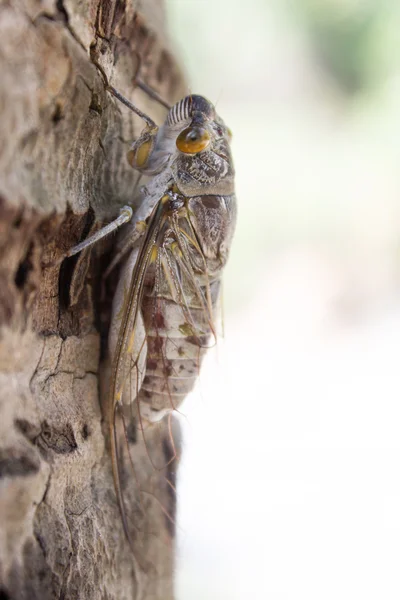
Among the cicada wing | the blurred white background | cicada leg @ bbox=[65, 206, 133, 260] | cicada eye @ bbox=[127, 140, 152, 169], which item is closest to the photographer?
cicada leg @ bbox=[65, 206, 133, 260]

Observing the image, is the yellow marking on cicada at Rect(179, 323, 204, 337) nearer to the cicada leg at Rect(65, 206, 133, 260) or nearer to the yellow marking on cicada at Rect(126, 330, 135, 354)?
the yellow marking on cicada at Rect(126, 330, 135, 354)

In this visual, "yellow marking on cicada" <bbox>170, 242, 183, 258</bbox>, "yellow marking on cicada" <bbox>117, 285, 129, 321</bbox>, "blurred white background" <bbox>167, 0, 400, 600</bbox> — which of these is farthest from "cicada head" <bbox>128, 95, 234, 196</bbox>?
"blurred white background" <bbox>167, 0, 400, 600</bbox>

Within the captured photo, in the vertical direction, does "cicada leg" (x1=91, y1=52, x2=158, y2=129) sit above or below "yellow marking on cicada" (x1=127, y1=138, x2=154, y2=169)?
above

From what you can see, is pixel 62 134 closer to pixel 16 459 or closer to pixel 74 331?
pixel 74 331

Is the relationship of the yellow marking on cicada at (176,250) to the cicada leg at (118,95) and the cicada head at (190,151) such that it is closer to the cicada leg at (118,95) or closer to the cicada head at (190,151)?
the cicada head at (190,151)

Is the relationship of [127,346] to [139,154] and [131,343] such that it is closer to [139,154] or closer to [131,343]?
[131,343]

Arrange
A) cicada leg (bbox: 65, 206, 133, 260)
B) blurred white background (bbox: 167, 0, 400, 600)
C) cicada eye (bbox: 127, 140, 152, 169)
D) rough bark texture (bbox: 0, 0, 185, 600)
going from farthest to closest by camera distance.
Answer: blurred white background (bbox: 167, 0, 400, 600), cicada eye (bbox: 127, 140, 152, 169), cicada leg (bbox: 65, 206, 133, 260), rough bark texture (bbox: 0, 0, 185, 600)

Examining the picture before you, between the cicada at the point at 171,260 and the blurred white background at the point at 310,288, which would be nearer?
the cicada at the point at 171,260

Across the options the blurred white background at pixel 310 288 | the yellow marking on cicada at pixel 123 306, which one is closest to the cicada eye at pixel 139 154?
the yellow marking on cicada at pixel 123 306

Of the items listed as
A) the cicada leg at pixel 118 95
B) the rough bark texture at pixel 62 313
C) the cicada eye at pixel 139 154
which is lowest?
the rough bark texture at pixel 62 313
